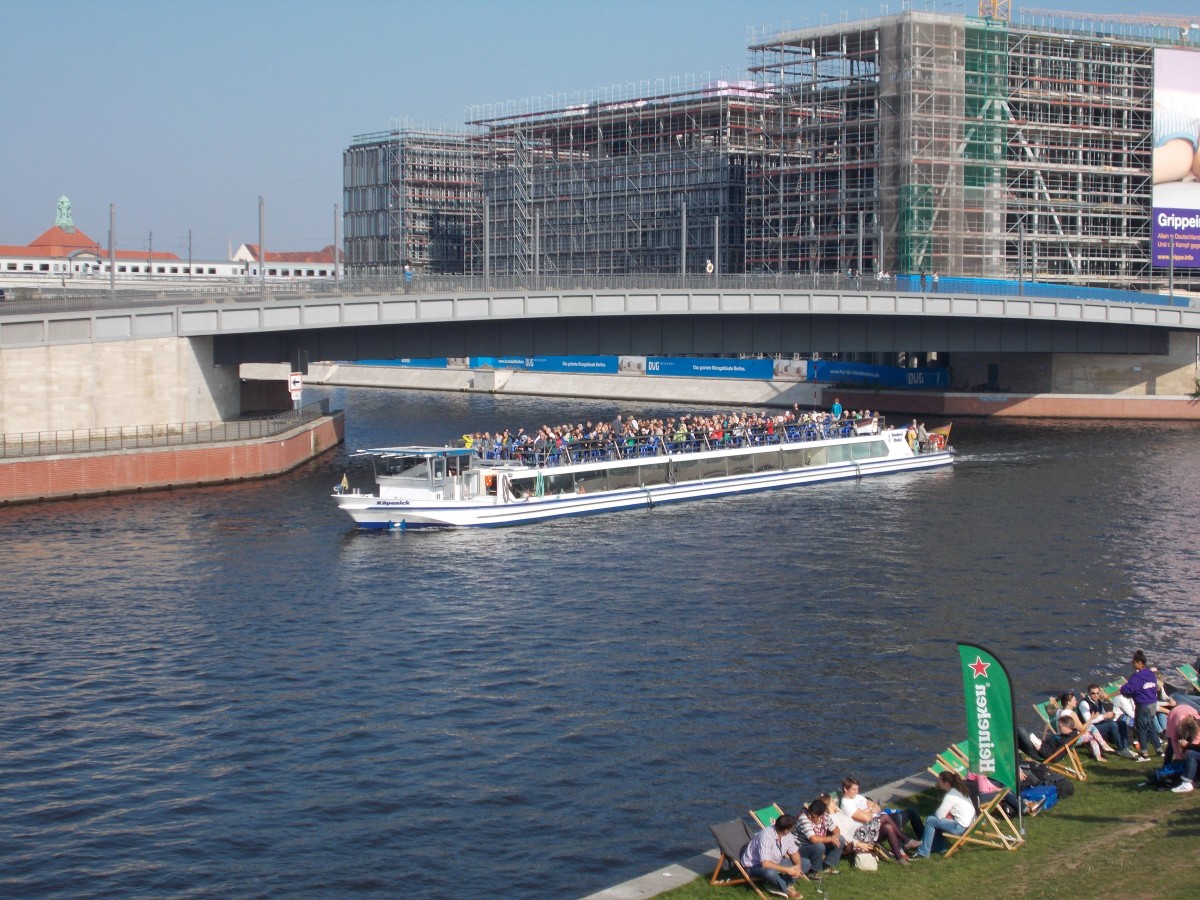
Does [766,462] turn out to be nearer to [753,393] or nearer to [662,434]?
[662,434]

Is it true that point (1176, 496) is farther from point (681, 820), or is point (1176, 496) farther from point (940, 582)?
point (681, 820)

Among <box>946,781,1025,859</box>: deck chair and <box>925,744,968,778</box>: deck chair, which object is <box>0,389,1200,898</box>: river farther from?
<box>946,781,1025,859</box>: deck chair

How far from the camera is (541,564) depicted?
40.7 m

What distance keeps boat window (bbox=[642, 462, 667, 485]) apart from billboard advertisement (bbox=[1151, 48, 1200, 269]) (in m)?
66.9

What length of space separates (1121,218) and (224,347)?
73444 millimetres

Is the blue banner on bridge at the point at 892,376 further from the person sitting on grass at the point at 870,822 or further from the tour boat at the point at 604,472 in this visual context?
the person sitting on grass at the point at 870,822

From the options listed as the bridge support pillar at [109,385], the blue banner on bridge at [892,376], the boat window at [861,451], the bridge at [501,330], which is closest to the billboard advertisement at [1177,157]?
the blue banner on bridge at [892,376]

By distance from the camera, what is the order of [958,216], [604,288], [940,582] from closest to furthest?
[940,582], [604,288], [958,216]

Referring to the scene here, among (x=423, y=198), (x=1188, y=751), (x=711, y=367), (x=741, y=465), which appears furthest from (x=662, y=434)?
(x=423, y=198)

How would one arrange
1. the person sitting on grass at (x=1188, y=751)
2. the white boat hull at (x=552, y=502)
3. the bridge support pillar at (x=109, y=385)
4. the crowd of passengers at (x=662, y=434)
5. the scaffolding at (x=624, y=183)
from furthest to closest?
the scaffolding at (x=624, y=183) → the bridge support pillar at (x=109, y=385) → the crowd of passengers at (x=662, y=434) → the white boat hull at (x=552, y=502) → the person sitting on grass at (x=1188, y=751)

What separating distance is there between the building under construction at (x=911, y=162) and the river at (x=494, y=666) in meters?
44.5

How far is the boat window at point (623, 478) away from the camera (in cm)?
5106

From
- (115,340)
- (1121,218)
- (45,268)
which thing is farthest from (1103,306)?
(45,268)

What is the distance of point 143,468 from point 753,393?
163ft
